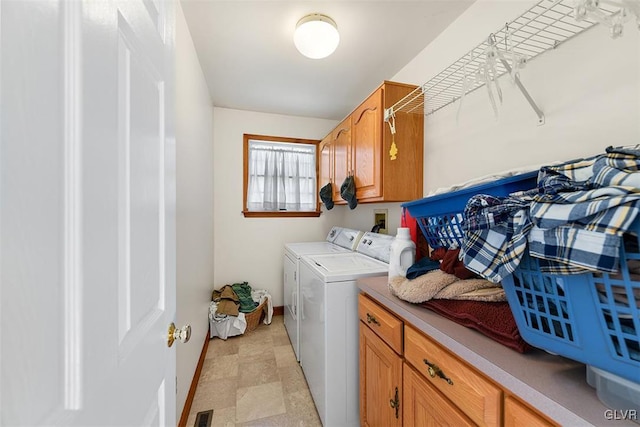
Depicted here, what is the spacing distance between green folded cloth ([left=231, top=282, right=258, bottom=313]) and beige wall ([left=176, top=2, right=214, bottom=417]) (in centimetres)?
40

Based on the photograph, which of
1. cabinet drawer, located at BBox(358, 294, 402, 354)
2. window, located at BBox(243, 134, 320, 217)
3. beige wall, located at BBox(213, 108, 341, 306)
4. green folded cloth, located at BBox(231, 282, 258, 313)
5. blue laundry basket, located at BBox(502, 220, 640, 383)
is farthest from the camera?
window, located at BBox(243, 134, 320, 217)

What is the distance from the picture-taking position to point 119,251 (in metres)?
0.47

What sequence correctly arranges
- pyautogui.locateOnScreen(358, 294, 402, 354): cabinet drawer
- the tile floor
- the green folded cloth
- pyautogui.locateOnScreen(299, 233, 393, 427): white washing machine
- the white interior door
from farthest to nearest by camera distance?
the green folded cloth, the tile floor, pyautogui.locateOnScreen(299, 233, 393, 427): white washing machine, pyautogui.locateOnScreen(358, 294, 402, 354): cabinet drawer, the white interior door

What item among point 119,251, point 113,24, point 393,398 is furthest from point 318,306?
point 113,24

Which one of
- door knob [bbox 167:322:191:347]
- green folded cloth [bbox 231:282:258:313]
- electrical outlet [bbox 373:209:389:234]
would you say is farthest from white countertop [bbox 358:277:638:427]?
green folded cloth [bbox 231:282:258:313]

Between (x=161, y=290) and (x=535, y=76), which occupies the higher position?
(x=535, y=76)

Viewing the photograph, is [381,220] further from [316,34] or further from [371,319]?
[316,34]

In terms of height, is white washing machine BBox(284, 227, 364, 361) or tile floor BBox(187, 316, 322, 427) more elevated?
white washing machine BBox(284, 227, 364, 361)

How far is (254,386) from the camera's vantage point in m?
1.88

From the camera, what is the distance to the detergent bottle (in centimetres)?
115

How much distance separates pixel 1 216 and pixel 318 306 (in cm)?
146

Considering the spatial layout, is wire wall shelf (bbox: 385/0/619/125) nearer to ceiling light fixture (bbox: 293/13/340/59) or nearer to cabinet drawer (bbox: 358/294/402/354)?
ceiling light fixture (bbox: 293/13/340/59)

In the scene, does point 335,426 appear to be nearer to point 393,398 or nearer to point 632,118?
point 393,398

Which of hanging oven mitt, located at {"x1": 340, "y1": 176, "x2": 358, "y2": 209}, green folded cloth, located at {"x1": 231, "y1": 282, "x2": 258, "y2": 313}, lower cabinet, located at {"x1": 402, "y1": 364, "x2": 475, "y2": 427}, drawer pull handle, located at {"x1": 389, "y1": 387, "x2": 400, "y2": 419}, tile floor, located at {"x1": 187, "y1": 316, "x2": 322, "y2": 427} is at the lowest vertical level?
tile floor, located at {"x1": 187, "y1": 316, "x2": 322, "y2": 427}
